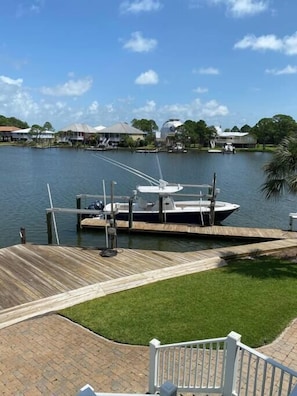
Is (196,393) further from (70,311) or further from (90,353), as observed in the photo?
(70,311)

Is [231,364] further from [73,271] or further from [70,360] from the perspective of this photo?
[73,271]

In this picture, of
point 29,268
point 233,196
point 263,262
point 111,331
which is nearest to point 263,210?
point 233,196

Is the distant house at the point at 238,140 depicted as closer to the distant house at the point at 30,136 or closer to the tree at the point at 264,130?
the tree at the point at 264,130

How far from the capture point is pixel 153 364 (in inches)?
191

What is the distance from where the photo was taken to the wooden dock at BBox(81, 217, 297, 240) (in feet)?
61.9

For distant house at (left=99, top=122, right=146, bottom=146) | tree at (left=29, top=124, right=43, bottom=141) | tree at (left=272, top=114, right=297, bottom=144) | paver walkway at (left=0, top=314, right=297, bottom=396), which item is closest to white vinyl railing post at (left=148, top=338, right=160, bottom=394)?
paver walkway at (left=0, top=314, right=297, bottom=396)

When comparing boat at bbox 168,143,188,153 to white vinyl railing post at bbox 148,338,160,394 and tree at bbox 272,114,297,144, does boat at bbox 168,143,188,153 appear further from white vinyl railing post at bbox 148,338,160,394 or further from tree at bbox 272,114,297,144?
white vinyl railing post at bbox 148,338,160,394

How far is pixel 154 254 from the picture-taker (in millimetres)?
12773

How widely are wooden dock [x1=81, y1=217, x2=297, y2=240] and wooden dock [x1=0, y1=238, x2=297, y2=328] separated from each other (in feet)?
15.0

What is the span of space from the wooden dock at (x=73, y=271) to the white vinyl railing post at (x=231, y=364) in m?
5.28

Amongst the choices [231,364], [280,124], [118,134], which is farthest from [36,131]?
[231,364]

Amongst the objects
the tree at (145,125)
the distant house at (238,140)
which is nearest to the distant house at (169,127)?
the tree at (145,125)

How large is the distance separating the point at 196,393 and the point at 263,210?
927 inches

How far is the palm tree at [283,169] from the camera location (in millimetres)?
10906
